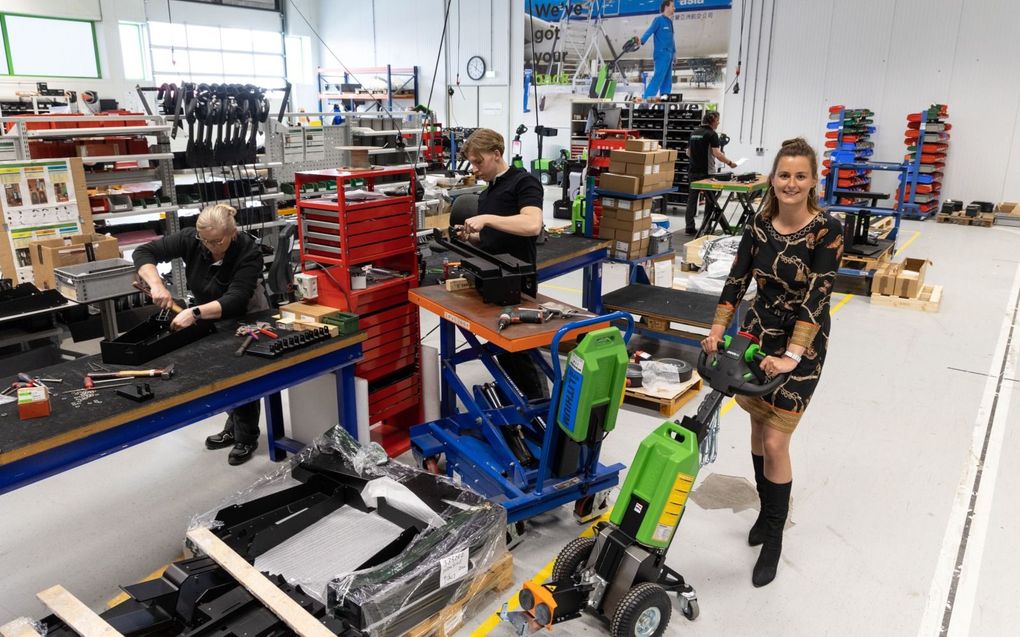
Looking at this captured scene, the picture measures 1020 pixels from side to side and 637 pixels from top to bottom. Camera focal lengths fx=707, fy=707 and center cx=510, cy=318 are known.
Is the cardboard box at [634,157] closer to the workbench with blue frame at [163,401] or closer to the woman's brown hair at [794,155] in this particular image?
the woman's brown hair at [794,155]

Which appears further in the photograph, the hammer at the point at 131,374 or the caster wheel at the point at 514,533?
the caster wheel at the point at 514,533

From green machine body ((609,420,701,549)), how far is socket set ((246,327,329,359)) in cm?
138

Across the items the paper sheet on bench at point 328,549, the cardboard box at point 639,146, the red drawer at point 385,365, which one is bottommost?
the paper sheet on bench at point 328,549

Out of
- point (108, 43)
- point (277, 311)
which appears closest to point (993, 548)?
point (277, 311)

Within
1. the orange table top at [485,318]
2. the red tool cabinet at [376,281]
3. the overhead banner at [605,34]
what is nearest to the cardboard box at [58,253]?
the red tool cabinet at [376,281]

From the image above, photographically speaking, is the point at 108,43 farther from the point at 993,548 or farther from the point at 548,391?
the point at 993,548

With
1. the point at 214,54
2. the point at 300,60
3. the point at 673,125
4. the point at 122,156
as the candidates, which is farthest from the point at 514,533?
the point at 300,60

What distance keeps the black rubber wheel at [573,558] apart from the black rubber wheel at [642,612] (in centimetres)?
23

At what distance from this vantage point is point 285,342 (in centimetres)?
278

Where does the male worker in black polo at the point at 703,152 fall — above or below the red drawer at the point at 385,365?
above

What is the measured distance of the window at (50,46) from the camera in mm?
12320

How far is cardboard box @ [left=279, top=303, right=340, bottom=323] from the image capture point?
10.0 feet

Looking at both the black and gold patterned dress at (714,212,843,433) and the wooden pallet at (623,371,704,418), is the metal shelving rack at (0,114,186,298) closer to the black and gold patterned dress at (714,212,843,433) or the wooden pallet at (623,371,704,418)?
the wooden pallet at (623,371,704,418)

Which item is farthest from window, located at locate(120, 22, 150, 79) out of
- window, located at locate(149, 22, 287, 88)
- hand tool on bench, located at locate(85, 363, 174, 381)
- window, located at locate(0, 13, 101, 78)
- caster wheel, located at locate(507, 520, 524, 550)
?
caster wheel, located at locate(507, 520, 524, 550)
